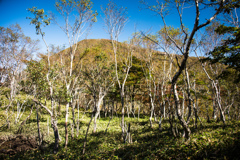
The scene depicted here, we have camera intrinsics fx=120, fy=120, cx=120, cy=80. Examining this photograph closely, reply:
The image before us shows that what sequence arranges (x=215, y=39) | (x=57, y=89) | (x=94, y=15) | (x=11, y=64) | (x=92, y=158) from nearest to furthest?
(x=92, y=158)
(x=57, y=89)
(x=94, y=15)
(x=215, y=39)
(x=11, y=64)

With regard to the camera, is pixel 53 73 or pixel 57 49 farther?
pixel 57 49

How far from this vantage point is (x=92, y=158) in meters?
7.39

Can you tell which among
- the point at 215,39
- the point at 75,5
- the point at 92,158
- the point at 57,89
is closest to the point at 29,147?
the point at 57,89

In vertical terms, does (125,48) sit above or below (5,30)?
below

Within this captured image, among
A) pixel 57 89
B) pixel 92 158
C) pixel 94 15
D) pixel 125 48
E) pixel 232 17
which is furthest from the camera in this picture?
pixel 125 48

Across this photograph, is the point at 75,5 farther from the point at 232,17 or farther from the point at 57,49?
the point at 232,17

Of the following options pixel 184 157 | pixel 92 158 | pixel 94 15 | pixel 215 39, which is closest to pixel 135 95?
pixel 215 39

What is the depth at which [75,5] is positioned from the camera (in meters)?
11.9

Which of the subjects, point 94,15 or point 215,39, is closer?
point 94,15

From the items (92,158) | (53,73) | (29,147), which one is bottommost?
(29,147)

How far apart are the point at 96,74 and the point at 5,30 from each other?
39.3 ft

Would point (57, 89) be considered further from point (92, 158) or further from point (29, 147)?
point (29, 147)

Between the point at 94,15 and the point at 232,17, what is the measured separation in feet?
45.4

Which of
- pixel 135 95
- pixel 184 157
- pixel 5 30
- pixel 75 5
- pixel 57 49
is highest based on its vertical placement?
pixel 75 5
